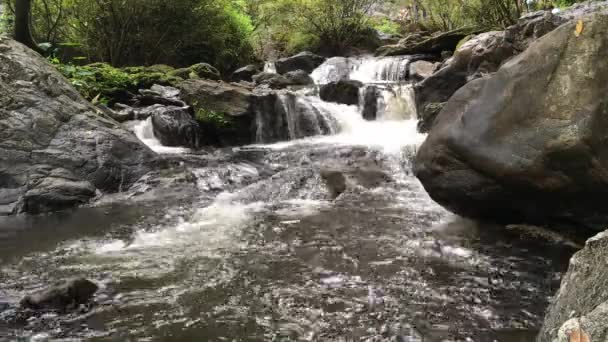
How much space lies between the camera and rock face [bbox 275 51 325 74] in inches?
752

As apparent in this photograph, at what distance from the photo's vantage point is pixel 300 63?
62.8 feet

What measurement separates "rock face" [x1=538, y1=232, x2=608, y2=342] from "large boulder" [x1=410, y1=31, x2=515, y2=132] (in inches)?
335

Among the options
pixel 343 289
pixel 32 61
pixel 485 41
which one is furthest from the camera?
pixel 485 41

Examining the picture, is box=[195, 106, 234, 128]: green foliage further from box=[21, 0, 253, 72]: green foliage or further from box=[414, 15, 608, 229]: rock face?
box=[414, 15, 608, 229]: rock face

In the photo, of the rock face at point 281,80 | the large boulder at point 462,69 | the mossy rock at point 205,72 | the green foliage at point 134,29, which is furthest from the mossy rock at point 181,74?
the large boulder at point 462,69

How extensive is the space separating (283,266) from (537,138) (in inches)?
106

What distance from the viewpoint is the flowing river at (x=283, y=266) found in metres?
3.32

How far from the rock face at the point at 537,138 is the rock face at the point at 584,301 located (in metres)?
2.00

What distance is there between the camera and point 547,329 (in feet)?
8.50

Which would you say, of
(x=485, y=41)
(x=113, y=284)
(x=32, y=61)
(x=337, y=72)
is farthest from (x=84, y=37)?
(x=113, y=284)

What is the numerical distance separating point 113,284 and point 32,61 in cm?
625

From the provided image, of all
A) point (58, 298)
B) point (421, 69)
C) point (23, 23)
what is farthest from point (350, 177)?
point (421, 69)

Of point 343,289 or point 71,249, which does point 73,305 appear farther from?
point 343,289

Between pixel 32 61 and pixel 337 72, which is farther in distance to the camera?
pixel 337 72
